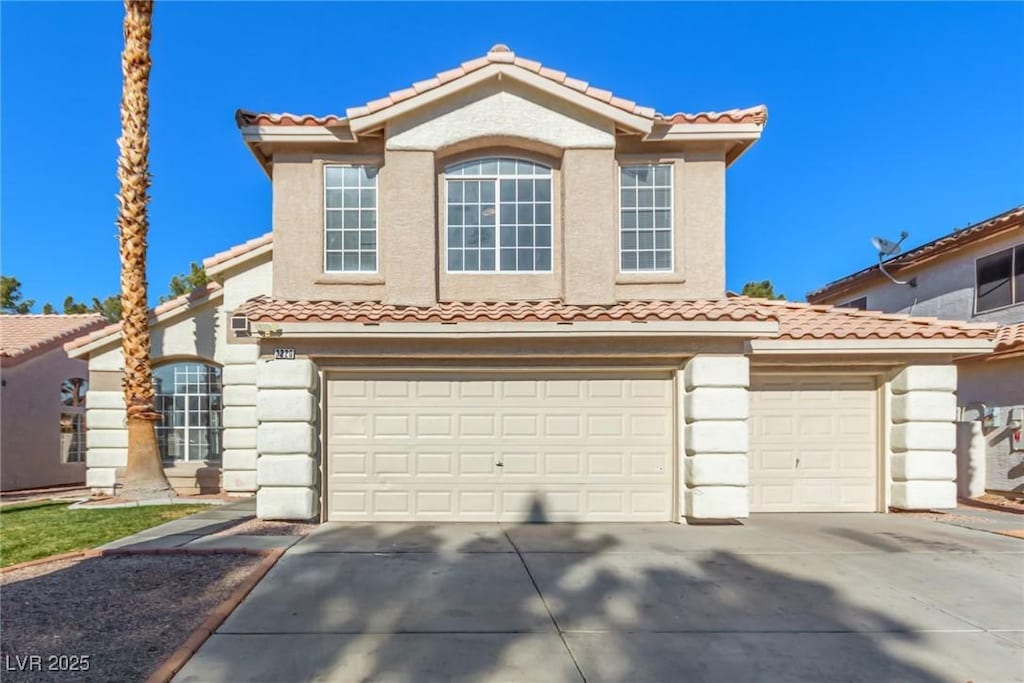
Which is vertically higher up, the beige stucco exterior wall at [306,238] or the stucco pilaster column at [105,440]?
the beige stucco exterior wall at [306,238]

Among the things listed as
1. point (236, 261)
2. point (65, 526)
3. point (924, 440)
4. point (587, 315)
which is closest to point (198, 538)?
point (65, 526)

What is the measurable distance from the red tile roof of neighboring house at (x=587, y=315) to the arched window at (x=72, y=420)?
481 inches

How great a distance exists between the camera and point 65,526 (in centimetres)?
905

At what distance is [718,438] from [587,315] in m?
2.63

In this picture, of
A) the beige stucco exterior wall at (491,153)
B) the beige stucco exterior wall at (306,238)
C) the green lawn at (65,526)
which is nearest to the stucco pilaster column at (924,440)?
the beige stucco exterior wall at (491,153)

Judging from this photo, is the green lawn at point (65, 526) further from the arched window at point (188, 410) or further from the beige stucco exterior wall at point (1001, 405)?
the beige stucco exterior wall at point (1001, 405)

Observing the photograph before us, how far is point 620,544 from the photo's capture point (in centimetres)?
766

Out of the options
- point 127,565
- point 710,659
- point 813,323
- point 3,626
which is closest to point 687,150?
point 813,323

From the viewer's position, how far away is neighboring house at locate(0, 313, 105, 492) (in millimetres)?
15664

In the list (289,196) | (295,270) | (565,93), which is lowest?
(295,270)

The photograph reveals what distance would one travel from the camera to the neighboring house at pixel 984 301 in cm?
1171

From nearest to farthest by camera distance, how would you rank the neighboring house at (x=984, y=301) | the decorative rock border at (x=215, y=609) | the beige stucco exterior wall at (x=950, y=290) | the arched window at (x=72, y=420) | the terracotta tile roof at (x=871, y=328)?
the decorative rock border at (x=215, y=609)
the terracotta tile roof at (x=871, y=328)
the neighboring house at (x=984, y=301)
the beige stucco exterior wall at (x=950, y=290)
the arched window at (x=72, y=420)

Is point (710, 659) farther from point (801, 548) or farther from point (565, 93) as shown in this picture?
point (565, 93)

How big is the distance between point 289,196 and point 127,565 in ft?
19.9
